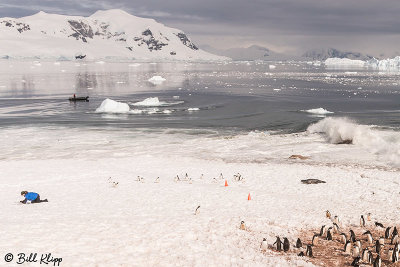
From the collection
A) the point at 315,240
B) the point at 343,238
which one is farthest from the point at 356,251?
the point at 315,240

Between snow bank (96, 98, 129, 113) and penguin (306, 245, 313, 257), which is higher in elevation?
snow bank (96, 98, 129, 113)

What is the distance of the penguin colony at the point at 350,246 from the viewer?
1634 centimetres

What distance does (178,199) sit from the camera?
2447 centimetres

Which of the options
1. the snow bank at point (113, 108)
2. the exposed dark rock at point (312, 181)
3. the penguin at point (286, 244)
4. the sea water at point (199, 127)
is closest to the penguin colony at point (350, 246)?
the penguin at point (286, 244)

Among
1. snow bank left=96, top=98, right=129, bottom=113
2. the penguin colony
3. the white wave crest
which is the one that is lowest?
the penguin colony

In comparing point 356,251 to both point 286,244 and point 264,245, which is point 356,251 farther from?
point 264,245

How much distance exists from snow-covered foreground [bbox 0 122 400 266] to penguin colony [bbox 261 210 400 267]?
92cm

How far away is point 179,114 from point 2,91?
57801 millimetres

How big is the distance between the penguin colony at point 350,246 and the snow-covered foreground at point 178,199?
92cm

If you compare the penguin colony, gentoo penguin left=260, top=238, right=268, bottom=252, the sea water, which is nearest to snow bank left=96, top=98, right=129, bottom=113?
the sea water

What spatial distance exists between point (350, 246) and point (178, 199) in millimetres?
11118

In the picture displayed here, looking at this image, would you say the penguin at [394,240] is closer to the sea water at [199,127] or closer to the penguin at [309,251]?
the penguin at [309,251]

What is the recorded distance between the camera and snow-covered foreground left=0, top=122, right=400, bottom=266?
17016mm

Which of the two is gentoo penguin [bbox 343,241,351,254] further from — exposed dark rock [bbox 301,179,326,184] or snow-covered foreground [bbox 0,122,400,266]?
exposed dark rock [bbox 301,179,326,184]
